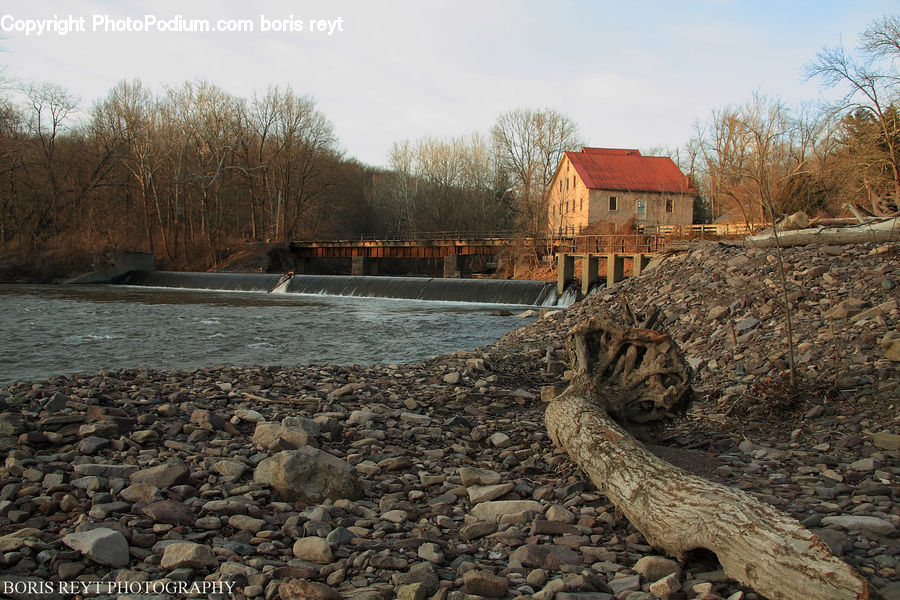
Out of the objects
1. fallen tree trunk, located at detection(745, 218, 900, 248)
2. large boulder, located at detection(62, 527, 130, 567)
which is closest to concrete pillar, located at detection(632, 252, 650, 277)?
fallen tree trunk, located at detection(745, 218, 900, 248)

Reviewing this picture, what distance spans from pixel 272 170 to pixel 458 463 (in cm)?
5580

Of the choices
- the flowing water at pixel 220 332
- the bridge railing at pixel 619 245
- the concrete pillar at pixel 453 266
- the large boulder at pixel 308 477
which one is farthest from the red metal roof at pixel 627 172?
the large boulder at pixel 308 477

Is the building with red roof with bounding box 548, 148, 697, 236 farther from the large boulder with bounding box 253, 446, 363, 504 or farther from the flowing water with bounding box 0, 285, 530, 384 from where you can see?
the large boulder with bounding box 253, 446, 363, 504

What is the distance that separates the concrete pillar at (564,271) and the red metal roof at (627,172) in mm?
17945

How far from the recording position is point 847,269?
955cm

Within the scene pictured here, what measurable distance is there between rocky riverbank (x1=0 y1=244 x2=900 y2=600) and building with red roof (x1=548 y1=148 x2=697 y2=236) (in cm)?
3826

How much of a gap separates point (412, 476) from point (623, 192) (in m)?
44.9

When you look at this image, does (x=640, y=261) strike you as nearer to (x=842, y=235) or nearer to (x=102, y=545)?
(x=842, y=235)

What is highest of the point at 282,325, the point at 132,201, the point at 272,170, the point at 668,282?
the point at 272,170

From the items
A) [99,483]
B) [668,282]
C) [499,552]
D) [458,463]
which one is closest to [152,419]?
[99,483]

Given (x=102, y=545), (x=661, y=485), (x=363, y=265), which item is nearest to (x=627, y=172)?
(x=363, y=265)

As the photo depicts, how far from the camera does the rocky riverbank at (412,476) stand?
3.01 meters

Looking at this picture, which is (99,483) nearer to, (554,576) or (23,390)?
(554,576)

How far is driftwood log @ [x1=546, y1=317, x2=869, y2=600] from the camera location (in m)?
2.65
